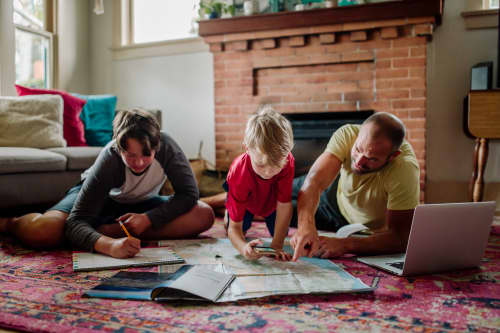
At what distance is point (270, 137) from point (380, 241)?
1.89 feet

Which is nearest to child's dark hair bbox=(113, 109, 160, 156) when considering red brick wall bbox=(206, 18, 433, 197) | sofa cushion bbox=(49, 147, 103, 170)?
sofa cushion bbox=(49, 147, 103, 170)

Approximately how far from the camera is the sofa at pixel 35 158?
2146mm

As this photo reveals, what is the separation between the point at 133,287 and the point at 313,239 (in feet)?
1.82

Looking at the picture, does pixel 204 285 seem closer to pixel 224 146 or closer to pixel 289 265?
pixel 289 265

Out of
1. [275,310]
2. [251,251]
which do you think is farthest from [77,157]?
[275,310]

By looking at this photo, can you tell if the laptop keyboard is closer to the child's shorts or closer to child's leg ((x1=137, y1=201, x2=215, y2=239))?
child's leg ((x1=137, y1=201, x2=215, y2=239))

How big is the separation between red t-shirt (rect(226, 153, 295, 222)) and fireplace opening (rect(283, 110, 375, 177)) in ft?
4.47

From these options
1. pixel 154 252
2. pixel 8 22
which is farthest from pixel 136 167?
pixel 8 22

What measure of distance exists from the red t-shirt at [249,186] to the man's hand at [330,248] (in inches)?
7.9

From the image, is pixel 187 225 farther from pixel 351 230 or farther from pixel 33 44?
pixel 33 44

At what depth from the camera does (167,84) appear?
12.4ft

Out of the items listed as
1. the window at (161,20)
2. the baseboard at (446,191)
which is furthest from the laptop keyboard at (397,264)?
the window at (161,20)

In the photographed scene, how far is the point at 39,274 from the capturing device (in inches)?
51.6

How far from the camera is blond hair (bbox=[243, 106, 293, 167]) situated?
4.05 feet
